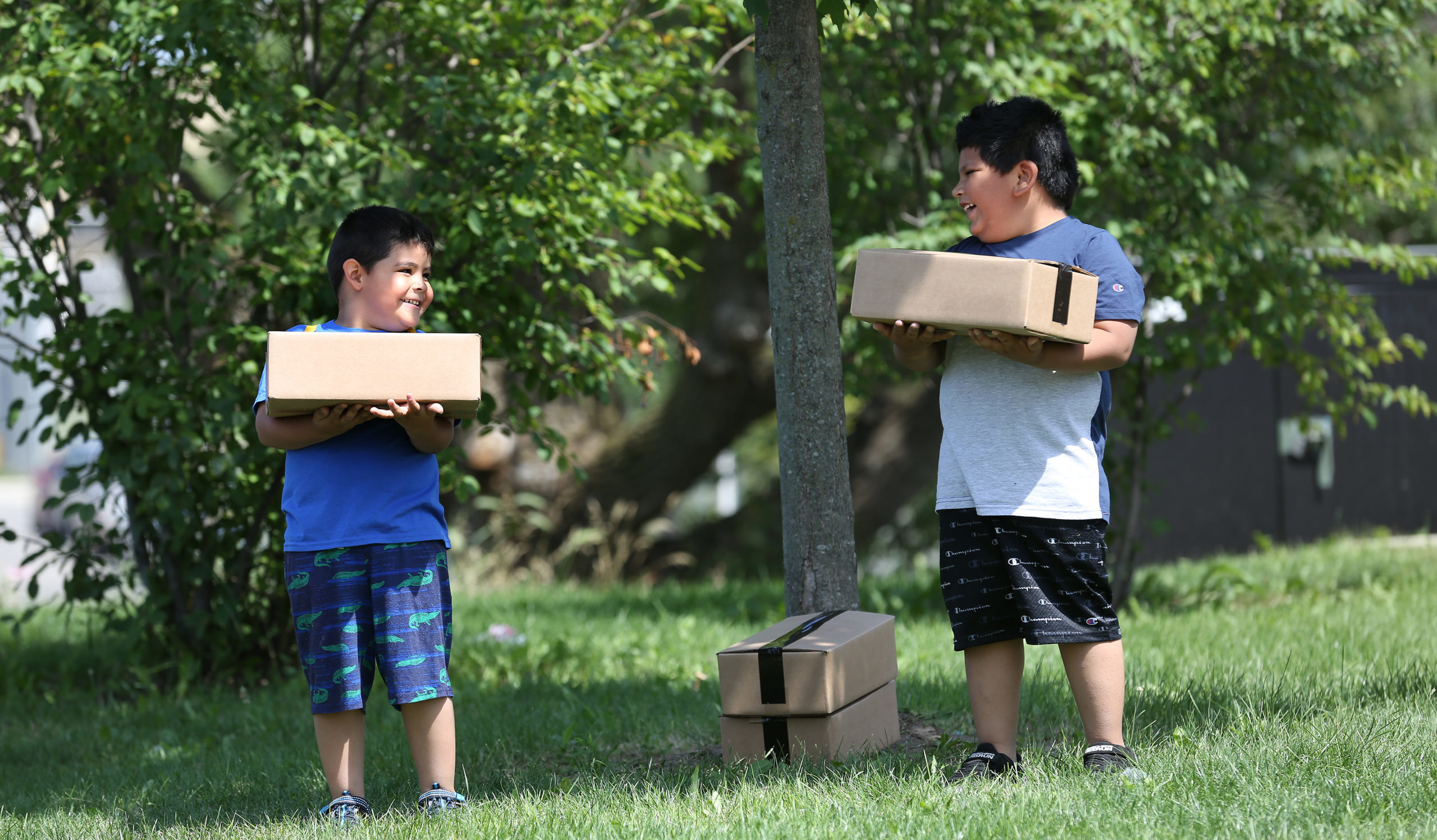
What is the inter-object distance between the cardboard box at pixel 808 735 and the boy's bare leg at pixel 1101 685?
2.02ft

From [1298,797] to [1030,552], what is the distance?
76cm

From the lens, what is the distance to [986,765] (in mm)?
3070

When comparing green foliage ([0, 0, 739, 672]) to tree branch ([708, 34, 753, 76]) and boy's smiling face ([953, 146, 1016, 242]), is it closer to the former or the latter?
tree branch ([708, 34, 753, 76])

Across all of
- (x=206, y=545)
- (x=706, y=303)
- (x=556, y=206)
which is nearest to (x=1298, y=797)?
(x=556, y=206)

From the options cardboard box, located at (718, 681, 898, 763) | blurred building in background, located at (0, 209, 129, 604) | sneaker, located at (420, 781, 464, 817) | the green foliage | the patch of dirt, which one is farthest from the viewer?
blurred building in background, located at (0, 209, 129, 604)

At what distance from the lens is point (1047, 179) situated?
10.3 feet

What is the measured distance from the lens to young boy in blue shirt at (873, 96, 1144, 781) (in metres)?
2.96

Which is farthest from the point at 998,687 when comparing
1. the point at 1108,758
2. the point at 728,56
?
the point at 728,56

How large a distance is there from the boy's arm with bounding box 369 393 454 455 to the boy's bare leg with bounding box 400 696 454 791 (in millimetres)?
626

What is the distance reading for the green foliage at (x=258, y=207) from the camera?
4.63 metres

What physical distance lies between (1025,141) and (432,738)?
6.80 ft

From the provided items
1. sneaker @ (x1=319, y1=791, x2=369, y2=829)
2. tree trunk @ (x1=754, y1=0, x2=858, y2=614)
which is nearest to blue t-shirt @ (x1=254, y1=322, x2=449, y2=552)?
sneaker @ (x1=319, y1=791, x2=369, y2=829)

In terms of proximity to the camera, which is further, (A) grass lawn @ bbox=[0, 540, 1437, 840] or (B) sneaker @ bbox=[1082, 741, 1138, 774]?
(B) sneaker @ bbox=[1082, 741, 1138, 774]

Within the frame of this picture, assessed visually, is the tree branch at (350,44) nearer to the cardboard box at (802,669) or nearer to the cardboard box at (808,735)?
the cardboard box at (802,669)
